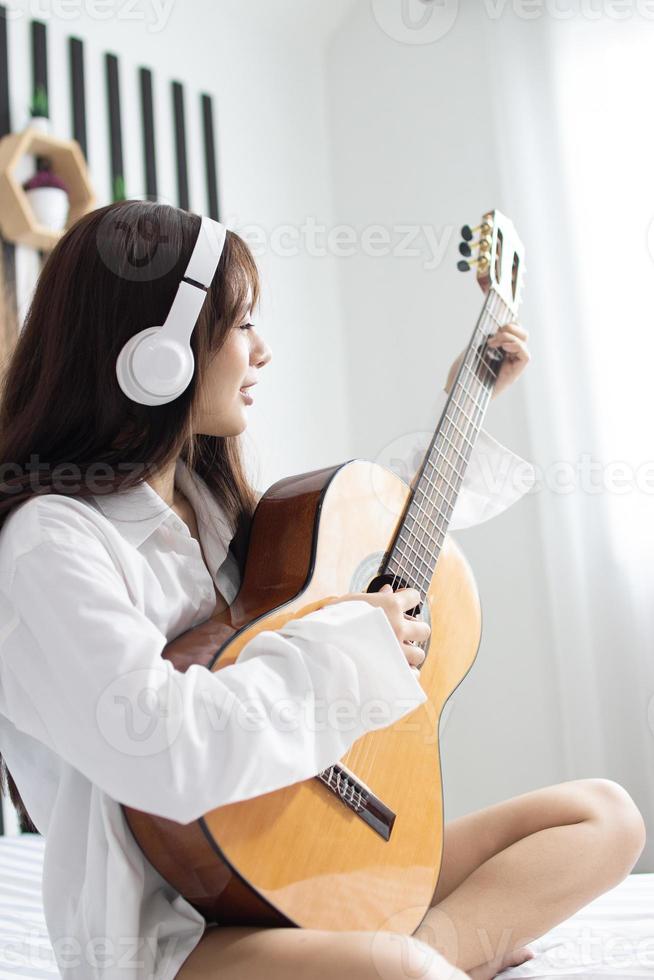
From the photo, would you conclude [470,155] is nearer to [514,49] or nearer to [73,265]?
[514,49]

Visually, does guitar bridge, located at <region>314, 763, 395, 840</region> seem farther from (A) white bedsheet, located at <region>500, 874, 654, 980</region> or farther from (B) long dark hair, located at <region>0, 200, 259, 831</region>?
(B) long dark hair, located at <region>0, 200, 259, 831</region>

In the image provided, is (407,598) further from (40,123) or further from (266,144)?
(266,144)

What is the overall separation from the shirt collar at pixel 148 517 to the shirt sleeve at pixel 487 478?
1.16ft

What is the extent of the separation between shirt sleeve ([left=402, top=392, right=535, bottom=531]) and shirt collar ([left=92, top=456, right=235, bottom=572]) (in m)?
0.35

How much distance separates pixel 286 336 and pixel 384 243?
1.24ft

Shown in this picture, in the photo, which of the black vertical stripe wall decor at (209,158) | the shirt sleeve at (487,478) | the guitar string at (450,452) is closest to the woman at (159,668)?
the guitar string at (450,452)

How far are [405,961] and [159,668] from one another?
0.28 meters

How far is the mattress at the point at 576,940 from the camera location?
33.2 inches

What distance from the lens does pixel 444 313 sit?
2.26m

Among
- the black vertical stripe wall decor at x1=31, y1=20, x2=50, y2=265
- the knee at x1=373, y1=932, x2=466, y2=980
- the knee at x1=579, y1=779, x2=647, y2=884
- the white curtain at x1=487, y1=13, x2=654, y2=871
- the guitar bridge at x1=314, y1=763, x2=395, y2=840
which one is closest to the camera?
the knee at x1=373, y1=932, x2=466, y2=980

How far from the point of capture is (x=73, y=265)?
2.93ft

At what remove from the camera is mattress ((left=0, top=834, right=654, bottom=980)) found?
84cm

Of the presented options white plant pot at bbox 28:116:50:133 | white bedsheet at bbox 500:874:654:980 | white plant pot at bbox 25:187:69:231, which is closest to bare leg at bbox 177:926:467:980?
white bedsheet at bbox 500:874:654:980

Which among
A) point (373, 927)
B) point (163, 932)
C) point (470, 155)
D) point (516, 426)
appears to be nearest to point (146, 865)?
point (163, 932)
